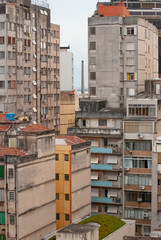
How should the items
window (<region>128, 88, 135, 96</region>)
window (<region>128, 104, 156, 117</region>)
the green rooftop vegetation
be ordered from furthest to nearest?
window (<region>128, 88, 135, 96</region>), window (<region>128, 104, 156, 117</region>), the green rooftop vegetation

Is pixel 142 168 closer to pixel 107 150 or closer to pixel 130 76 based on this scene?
pixel 107 150

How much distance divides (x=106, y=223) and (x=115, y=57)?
3630 centimetres

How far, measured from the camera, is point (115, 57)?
103 meters

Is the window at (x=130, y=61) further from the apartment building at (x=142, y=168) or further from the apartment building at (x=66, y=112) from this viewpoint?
the apartment building at (x=66, y=112)

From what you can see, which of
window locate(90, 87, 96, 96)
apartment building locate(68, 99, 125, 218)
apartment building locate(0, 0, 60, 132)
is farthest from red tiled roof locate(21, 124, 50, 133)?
window locate(90, 87, 96, 96)

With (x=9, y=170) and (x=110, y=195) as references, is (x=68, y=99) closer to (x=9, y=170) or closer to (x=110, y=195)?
(x=110, y=195)

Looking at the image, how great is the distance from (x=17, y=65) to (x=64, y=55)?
179ft

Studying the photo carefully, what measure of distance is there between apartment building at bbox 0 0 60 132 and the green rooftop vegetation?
32127mm

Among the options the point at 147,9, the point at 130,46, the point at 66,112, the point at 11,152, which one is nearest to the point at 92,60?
the point at 130,46

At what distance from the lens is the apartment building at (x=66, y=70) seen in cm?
15850

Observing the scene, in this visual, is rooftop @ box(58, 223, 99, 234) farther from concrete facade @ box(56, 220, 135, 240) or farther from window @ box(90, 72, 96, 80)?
window @ box(90, 72, 96, 80)

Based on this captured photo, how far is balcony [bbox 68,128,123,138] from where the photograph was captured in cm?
8945

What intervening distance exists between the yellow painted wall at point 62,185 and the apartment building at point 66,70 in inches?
3223

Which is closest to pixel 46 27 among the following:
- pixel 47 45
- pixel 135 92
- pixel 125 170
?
pixel 47 45
